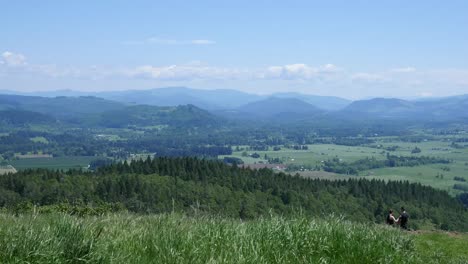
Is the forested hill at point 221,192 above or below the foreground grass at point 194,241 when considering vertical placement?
below

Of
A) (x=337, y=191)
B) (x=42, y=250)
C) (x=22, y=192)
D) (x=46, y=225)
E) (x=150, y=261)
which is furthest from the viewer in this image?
(x=337, y=191)

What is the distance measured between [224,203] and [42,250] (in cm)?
8984

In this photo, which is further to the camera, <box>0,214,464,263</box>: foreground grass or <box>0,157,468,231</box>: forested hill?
<box>0,157,468,231</box>: forested hill

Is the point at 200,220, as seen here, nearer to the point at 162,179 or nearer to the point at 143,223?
the point at 143,223

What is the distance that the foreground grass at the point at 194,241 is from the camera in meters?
9.83

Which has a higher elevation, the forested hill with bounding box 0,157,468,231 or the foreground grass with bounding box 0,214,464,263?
the foreground grass with bounding box 0,214,464,263

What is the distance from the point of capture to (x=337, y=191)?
122000 millimetres

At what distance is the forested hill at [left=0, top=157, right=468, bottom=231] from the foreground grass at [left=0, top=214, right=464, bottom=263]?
221ft

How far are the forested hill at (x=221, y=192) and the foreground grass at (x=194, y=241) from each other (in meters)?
67.3

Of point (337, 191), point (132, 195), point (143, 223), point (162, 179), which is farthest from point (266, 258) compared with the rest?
point (337, 191)

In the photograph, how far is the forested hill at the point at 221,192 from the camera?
304ft

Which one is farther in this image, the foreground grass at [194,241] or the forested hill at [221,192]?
the forested hill at [221,192]

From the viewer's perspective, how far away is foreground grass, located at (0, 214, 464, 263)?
9.83 m

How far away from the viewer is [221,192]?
106938mm
